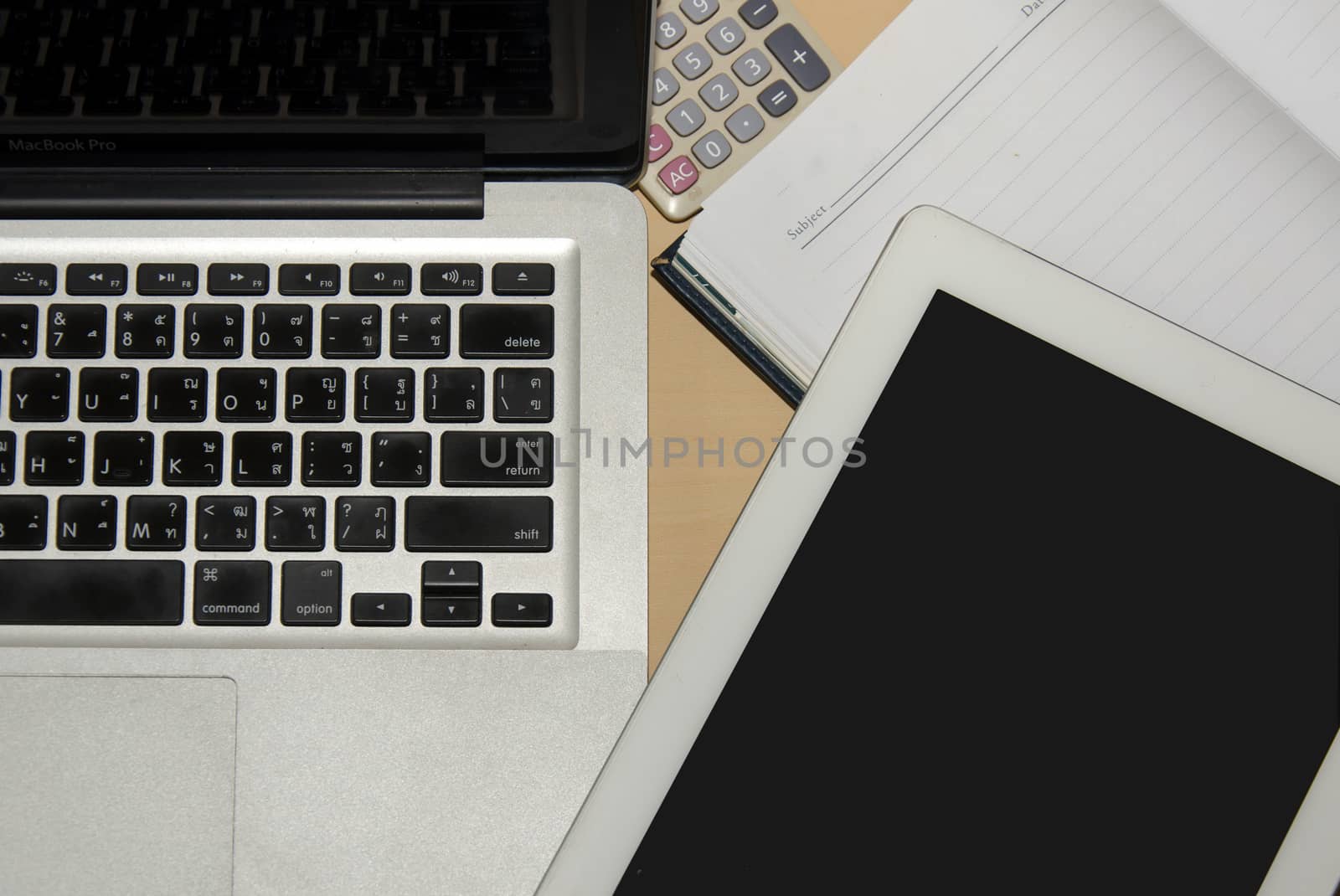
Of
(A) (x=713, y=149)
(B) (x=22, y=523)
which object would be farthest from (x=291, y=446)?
(A) (x=713, y=149)

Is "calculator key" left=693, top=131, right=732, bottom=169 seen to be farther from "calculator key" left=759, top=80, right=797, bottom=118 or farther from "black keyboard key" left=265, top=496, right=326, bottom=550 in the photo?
"black keyboard key" left=265, top=496, right=326, bottom=550

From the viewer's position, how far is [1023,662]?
0.33 metres

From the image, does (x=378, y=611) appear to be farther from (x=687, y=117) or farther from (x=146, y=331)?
(x=687, y=117)

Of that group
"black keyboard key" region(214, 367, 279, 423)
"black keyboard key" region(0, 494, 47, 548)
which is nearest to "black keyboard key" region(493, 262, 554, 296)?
"black keyboard key" region(214, 367, 279, 423)

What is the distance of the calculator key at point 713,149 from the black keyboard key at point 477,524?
175 mm

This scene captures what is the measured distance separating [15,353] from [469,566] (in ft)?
A: 0.69

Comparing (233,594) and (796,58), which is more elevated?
(796,58)

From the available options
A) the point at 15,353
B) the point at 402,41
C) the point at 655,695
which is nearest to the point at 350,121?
the point at 402,41

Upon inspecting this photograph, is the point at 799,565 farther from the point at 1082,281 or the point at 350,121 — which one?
the point at 350,121

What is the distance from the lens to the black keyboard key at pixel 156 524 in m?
0.41

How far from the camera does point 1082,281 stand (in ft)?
1.12

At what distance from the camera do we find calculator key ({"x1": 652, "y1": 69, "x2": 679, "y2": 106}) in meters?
0.46

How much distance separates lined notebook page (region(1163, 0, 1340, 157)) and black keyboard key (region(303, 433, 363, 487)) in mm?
404

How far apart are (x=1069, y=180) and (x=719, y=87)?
0.54 ft
